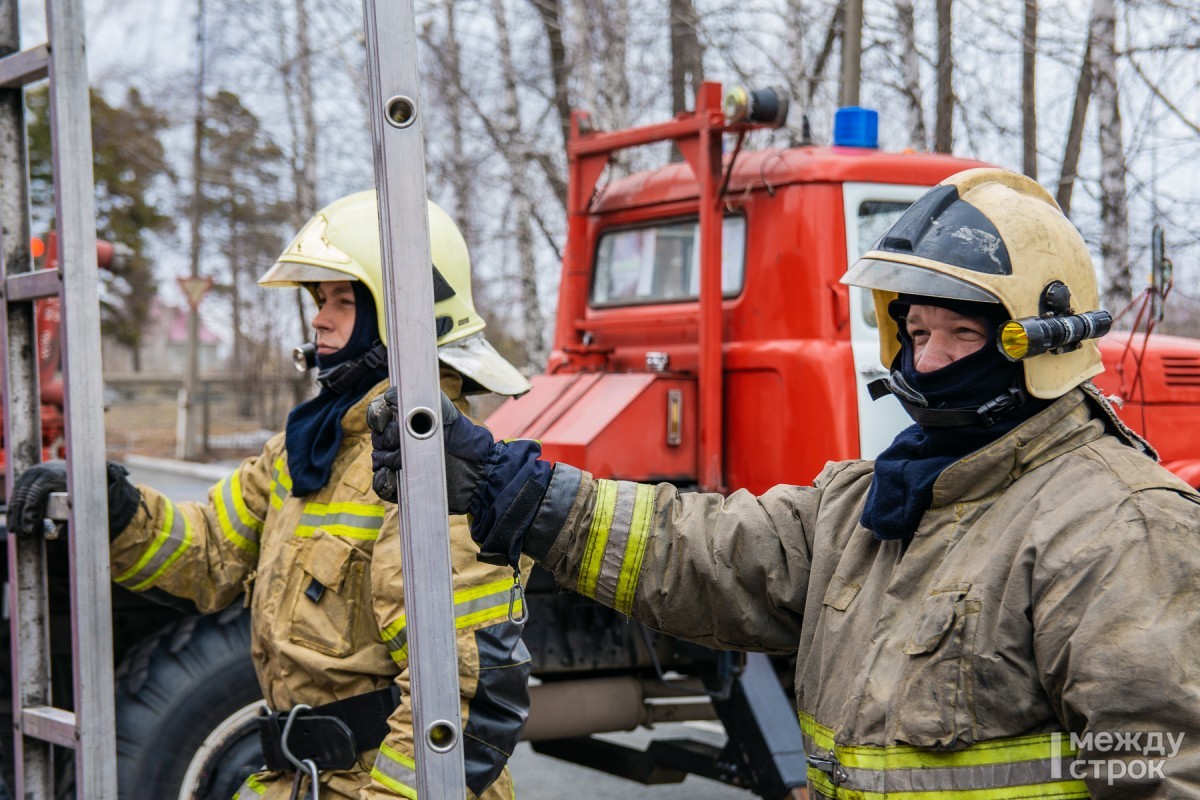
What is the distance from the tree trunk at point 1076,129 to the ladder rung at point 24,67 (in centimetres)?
701

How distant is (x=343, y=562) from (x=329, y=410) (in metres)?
0.39

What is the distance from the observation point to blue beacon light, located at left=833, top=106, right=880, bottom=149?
4.73 m

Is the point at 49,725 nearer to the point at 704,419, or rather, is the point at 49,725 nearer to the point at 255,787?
the point at 255,787

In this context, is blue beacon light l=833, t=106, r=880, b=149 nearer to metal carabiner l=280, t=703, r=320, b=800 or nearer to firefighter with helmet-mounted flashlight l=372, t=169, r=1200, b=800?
firefighter with helmet-mounted flashlight l=372, t=169, r=1200, b=800

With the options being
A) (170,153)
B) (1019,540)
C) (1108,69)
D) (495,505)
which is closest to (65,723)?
(495,505)

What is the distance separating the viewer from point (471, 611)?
2381mm

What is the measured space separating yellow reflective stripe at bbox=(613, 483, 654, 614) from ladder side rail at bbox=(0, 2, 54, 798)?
1415 mm

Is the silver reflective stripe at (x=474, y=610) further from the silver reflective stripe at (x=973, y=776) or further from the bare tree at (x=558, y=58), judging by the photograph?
the bare tree at (x=558, y=58)

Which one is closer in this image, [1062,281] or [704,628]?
[1062,281]

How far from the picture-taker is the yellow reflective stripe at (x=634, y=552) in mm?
2057

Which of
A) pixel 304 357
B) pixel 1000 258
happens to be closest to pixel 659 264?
pixel 304 357

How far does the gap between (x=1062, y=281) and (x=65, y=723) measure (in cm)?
209

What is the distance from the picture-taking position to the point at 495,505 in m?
1.94

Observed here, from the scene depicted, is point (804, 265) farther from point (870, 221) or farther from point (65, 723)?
point (65, 723)
